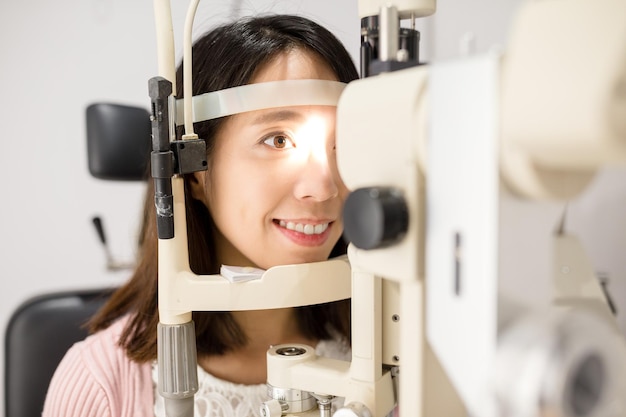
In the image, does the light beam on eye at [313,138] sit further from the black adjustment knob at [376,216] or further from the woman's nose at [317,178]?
the black adjustment knob at [376,216]

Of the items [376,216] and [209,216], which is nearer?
[376,216]

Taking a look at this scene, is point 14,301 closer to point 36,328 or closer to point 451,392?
point 36,328

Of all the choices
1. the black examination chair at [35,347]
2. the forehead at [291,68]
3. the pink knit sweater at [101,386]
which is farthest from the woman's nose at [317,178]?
the black examination chair at [35,347]

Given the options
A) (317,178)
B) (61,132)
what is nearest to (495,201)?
(317,178)

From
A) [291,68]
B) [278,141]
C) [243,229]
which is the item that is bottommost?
[243,229]

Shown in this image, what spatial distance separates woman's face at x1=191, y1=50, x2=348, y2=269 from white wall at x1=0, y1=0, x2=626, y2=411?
27.6 inches

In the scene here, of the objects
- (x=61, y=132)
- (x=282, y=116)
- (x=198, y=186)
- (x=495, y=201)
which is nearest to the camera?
(x=495, y=201)

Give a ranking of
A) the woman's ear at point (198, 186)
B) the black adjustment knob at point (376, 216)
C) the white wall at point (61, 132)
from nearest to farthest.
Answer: the black adjustment knob at point (376, 216) → the woman's ear at point (198, 186) → the white wall at point (61, 132)

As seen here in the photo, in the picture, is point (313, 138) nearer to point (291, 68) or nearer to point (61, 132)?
point (291, 68)

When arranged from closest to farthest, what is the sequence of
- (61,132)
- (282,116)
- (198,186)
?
(282,116) < (198,186) < (61,132)

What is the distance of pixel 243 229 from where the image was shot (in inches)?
36.5

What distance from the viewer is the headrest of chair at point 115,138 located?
133 cm

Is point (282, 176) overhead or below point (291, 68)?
below

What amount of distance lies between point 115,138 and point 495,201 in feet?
3.63
